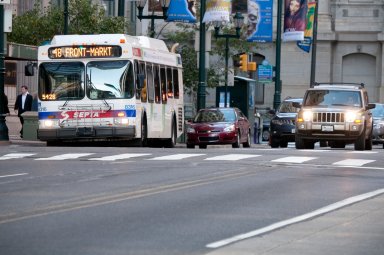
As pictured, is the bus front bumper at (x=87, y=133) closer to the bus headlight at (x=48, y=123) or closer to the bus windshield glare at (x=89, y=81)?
the bus headlight at (x=48, y=123)

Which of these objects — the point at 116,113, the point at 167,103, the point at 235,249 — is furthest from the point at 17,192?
the point at 167,103

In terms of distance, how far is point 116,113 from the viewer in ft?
116

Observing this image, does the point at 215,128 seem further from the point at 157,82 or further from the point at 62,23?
the point at 62,23

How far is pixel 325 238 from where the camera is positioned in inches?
514

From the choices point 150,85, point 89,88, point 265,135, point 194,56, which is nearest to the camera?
point 89,88

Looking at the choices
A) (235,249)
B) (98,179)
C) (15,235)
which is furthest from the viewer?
(98,179)

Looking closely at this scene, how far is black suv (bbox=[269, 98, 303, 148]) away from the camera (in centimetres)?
4475

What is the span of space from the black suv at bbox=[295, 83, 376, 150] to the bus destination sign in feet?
18.5

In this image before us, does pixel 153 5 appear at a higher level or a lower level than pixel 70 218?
higher

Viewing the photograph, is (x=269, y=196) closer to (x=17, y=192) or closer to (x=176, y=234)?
(x=17, y=192)

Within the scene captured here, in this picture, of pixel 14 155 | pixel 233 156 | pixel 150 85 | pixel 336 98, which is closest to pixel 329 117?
pixel 336 98

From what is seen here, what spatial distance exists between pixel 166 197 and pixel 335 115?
19.1 metres

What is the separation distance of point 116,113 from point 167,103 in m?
5.11

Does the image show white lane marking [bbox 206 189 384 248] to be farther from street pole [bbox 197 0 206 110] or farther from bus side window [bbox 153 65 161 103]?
street pole [bbox 197 0 206 110]
